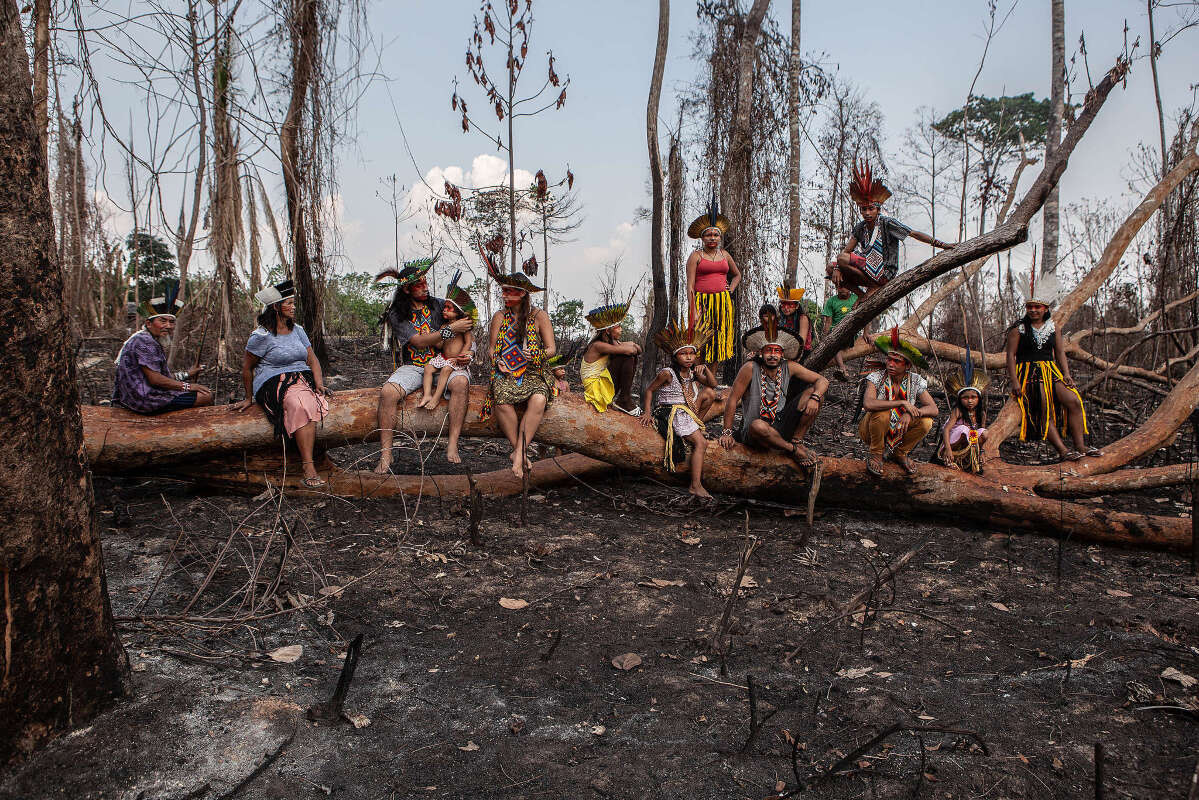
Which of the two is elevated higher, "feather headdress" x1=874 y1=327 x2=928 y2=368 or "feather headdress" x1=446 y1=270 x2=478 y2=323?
"feather headdress" x1=446 y1=270 x2=478 y2=323

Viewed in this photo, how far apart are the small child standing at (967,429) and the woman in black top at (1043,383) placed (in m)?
0.48

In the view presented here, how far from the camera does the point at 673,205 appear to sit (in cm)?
846

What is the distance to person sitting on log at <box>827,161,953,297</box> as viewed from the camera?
620 cm

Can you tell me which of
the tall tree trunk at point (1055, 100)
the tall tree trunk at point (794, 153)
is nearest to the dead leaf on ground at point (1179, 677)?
the tall tree trunk at point (794, 153)

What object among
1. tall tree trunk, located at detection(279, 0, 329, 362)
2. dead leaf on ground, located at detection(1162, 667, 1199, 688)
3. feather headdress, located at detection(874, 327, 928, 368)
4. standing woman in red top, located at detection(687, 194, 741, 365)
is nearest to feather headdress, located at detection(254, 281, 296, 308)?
tall tree trunk, located at detection(279, 0, 329, 362)

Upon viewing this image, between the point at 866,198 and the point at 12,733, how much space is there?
621 centimetres

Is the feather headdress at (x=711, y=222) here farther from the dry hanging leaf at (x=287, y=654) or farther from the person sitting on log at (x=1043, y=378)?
the dry hanging leaf at (x=287, y=654)

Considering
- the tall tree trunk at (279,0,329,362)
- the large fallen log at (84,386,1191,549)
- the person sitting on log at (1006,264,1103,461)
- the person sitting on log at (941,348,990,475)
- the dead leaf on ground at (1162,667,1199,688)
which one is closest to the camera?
the dead leaf on ground at (1162,667,1199,688)

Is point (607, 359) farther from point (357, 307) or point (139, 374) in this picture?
point (357, 307)

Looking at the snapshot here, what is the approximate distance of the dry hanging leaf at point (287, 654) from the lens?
3.21 m

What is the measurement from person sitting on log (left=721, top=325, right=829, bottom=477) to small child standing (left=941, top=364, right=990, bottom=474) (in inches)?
43.9

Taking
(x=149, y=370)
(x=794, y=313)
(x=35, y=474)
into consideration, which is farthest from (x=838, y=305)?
(x=35, y=474)

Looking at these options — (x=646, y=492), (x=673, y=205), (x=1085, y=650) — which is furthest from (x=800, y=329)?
(x=1085, y=650)

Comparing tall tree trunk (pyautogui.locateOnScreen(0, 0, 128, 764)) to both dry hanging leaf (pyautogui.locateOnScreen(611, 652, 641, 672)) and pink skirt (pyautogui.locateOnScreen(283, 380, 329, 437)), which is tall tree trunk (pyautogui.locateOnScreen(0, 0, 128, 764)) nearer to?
dry hanging leaf (pyautogui.locateOnScreen(611, 652, 641, 672))
